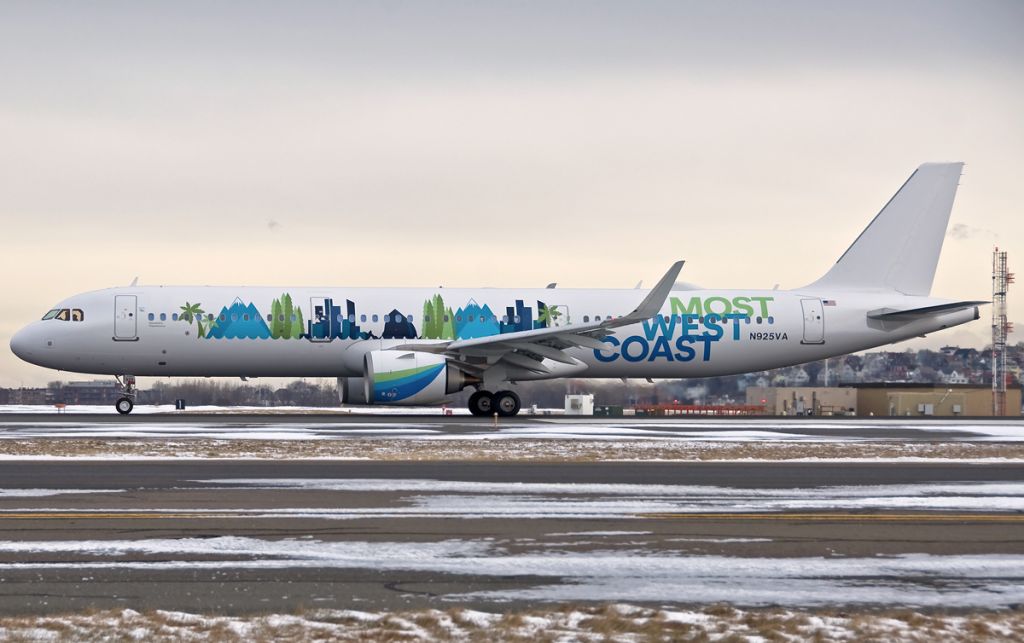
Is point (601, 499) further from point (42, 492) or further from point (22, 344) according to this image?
point (22, 344)

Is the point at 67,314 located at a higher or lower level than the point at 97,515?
higher

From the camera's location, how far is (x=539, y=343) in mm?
37719

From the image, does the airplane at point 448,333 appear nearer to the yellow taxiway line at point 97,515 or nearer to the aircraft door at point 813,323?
the aircraft door at point 813,323

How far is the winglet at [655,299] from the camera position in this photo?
120 ft

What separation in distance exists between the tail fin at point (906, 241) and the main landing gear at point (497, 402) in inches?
509

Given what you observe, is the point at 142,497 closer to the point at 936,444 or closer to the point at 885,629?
the point at 885,629

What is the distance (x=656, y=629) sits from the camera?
7836mm

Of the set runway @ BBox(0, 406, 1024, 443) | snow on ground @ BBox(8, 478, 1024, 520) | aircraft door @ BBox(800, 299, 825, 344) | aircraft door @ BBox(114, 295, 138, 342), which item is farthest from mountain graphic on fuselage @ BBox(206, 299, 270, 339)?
snow on ground @ BBox(8, 478, 1024, 520)

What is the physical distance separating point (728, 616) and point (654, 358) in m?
33.1

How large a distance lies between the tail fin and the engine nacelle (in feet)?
51.3

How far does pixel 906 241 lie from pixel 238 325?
24.3 m

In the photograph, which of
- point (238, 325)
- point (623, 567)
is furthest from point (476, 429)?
point (623, 567)

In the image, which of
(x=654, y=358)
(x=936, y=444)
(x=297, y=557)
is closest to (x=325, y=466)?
(x=297, y=557)

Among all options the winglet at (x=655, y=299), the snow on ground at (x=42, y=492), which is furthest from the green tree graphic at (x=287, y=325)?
the snow on ground at (x=42, y=492)
